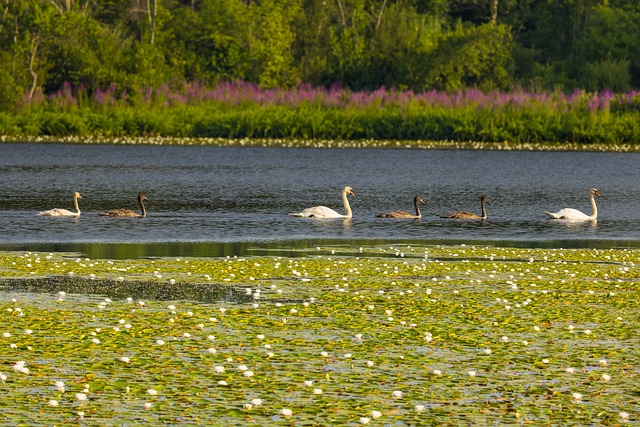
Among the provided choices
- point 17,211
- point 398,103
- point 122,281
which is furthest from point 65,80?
point 122,281

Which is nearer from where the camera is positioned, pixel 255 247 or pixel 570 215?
pixel 255 247

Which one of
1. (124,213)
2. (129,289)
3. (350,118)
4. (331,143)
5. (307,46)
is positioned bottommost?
(124,213)

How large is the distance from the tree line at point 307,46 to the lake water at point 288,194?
915 centimetres

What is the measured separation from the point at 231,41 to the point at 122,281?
56.3 meters

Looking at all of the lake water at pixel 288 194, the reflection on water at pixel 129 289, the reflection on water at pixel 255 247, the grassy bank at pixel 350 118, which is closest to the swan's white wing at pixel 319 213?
the lake water at pixel 288 194

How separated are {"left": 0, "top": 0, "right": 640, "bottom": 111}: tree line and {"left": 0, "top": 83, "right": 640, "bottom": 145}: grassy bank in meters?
2.02

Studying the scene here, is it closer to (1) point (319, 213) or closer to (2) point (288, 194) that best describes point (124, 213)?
(1) point (319, 213)

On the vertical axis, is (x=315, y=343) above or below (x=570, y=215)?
above

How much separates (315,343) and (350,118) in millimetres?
49996

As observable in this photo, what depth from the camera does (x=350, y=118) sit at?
6631 centimetres

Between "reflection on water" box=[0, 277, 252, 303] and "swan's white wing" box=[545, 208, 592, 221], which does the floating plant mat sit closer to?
"reflection on water" box=[0, 277, 252, 303]

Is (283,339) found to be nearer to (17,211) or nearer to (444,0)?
(17,211)

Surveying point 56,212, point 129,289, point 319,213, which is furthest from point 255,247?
point 56,212

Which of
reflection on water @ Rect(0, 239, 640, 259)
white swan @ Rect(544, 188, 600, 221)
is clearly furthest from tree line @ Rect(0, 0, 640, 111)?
reflection on water @ Rect(0, 239, 640, 259)
